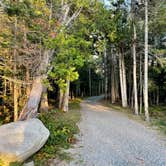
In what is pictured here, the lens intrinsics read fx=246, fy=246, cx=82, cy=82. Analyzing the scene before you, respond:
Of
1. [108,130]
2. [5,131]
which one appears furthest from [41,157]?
[108,130]

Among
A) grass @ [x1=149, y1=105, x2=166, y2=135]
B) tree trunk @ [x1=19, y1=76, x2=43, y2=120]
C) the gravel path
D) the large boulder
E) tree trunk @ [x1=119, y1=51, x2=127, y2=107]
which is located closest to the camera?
the large boulder

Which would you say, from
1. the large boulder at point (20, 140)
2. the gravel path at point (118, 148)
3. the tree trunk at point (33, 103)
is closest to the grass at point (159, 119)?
the gravel path at point (118, 148)

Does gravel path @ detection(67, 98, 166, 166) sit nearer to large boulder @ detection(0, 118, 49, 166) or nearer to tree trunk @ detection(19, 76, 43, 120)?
large boulder @ detection(0, 118, 49, 166)

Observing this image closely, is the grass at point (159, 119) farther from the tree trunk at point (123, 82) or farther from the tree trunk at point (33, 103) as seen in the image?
the tree trunk at point (33, 103)

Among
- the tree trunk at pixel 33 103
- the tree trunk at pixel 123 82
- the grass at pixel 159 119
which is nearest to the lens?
the tree trunk at pixel 33 103

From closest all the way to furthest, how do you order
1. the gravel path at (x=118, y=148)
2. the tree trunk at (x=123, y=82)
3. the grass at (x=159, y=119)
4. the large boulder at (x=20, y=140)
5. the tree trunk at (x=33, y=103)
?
the large boulder at (x=20, y=140) → the gravel path at (x=118, y=148) → the tree trunk at (x=33, y=103) → the grass at (x=159, y=119) → the tree trunk at (x=123, y=82)

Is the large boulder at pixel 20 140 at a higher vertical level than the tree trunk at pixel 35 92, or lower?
lower

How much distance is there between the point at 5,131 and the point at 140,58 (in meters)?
17.0

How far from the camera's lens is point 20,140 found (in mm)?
6719

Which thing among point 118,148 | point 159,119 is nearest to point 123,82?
point 159,119

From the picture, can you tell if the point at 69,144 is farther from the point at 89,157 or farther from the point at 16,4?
Answer: the point at 16,4

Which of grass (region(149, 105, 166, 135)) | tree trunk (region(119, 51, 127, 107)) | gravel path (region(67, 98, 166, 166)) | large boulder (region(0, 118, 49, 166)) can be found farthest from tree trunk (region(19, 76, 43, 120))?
tree trunk (region(119, 51, 127, 107))

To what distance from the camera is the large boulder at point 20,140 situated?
6109 mm

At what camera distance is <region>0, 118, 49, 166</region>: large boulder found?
20.0 ft
